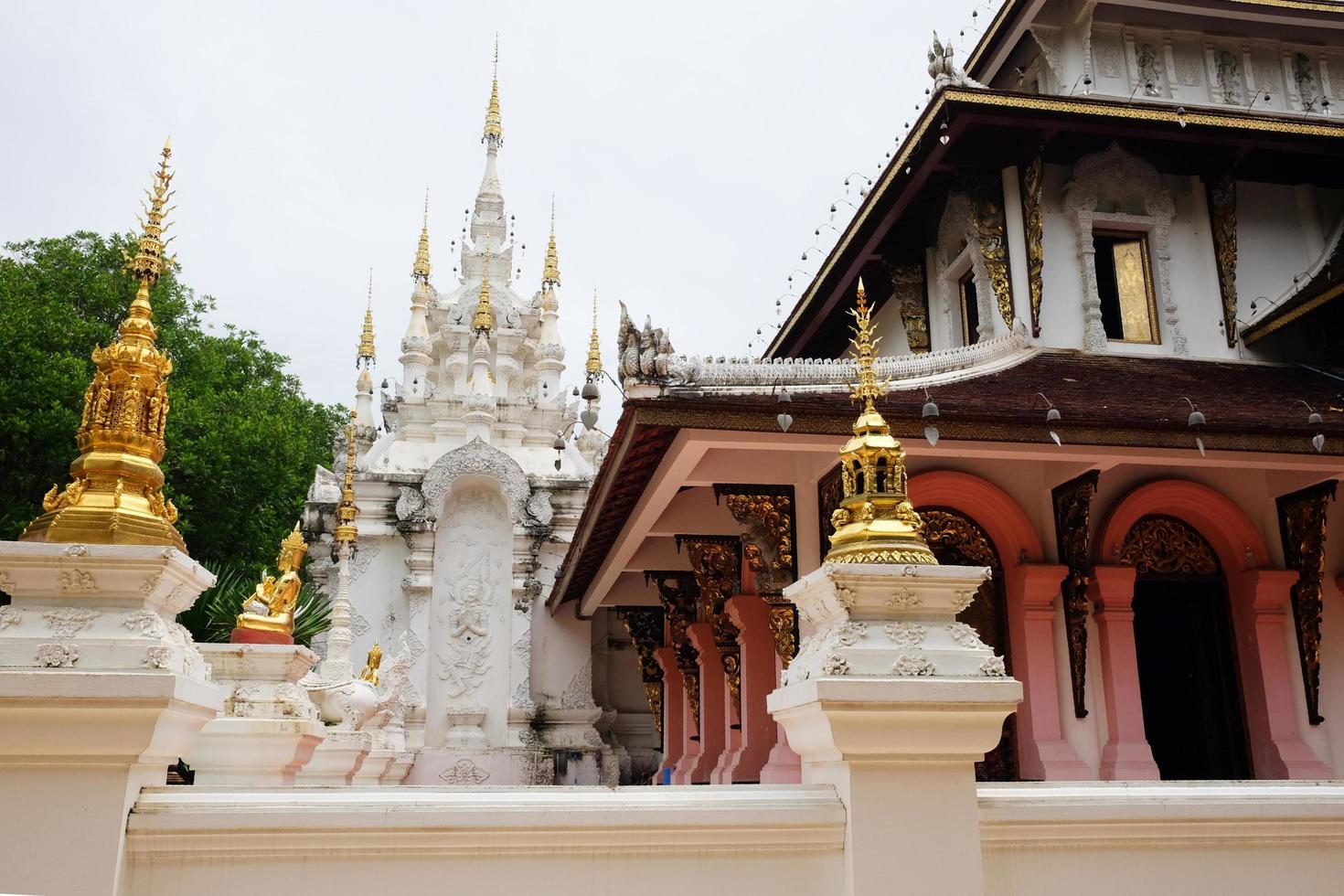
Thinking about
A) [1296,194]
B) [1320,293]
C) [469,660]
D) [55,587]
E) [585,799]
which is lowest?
[585,799]

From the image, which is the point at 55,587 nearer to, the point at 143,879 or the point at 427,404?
the point at 143,879

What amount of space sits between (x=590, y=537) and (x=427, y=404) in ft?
29.3

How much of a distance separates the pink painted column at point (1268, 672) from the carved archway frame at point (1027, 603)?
1524 millimetres

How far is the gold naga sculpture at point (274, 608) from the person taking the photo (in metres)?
5.79

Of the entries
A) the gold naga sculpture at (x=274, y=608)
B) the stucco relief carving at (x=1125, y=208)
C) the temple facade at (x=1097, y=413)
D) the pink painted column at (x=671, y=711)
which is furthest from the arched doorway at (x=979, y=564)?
the pink painted column at (x=671, y=711)

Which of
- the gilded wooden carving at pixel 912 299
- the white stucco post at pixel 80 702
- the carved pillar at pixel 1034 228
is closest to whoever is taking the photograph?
the white stucco post at pixel 80 702

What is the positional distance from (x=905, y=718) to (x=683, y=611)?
35.1 feet

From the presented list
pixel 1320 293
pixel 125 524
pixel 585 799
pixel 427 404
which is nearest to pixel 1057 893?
pixel 585 799

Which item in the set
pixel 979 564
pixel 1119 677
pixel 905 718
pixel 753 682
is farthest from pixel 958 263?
pixel 905 718

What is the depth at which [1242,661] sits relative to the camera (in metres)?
9.19

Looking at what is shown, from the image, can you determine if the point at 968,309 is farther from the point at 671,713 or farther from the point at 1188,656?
the point at 671,713

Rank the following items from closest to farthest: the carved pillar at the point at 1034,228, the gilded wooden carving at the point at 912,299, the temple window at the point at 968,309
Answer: the carved pillar at the point at 1034,228, the temple window at the point at 968,309, the gilded wooden carving at the point at 912,299

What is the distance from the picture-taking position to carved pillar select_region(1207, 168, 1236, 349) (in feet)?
34.4

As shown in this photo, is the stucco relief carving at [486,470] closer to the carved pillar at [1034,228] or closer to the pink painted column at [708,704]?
the pink painted column at [708,704]
